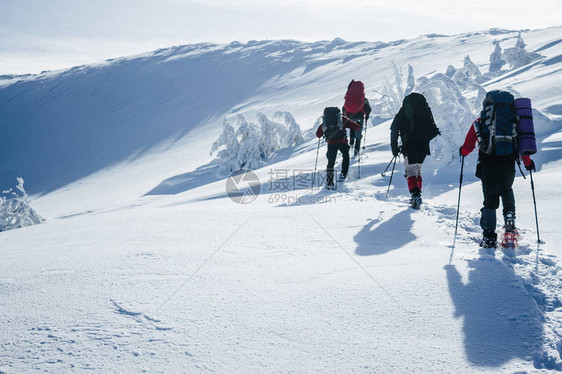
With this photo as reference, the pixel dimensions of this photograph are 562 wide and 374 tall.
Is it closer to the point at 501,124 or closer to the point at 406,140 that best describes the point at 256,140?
the point at 406,140

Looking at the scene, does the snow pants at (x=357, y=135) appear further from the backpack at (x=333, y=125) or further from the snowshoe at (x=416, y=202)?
the snowshoe at (x=416, y=202)

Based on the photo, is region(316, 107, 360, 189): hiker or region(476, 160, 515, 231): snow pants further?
region(316, 107, 360, 189): hiker

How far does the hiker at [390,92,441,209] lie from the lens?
6.04 metres

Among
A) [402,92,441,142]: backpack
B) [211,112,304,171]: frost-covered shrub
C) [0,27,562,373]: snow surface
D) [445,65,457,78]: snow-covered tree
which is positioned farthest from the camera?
[445,65,457,78]: snow-covered tree

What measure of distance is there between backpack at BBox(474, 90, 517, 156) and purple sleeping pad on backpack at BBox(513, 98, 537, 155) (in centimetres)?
5

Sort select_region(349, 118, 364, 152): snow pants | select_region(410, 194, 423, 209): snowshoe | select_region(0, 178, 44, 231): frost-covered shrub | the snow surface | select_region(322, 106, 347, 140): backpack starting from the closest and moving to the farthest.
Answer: the snow surface
select_region(410, 194, 423, 209): snowshoe
select_region(322, 106, 347, 140): backpack
select_region(349, 118, 364, 152): snow pants
select_region(0, 178, 44, 231): frost-covered shrub

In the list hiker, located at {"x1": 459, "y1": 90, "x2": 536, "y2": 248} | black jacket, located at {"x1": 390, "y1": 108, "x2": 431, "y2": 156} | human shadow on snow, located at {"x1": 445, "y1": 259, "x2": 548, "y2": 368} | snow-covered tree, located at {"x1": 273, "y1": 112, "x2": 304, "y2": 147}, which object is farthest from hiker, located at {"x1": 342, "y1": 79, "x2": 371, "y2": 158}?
snow-covered tree, located at {"x1": 273, "y1": 112, "x2": 304, "y2": 147}

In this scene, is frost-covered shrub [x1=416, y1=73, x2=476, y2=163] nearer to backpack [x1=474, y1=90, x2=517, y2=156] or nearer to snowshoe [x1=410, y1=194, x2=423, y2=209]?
snowshoe [x1=410, y1=194, x2=423, y2=209]

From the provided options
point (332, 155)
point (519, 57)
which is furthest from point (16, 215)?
point (519, 57)

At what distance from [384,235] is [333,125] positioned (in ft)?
13.0

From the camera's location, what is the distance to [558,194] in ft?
18.3

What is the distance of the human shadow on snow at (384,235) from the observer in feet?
13.1

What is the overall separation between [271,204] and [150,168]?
21199mm

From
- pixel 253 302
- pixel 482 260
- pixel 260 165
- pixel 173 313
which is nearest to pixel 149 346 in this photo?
pixel 173 313
